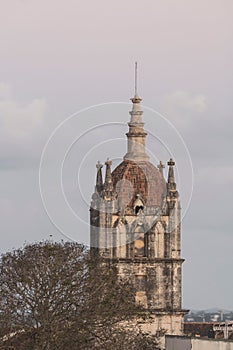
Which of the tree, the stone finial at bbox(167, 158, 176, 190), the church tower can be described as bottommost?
the tree

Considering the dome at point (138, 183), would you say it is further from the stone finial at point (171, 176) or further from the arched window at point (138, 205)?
the stone finial at point (171, 176)

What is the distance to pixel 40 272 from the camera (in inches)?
3253

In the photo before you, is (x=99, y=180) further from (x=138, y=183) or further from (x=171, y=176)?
(x=171, y=176)

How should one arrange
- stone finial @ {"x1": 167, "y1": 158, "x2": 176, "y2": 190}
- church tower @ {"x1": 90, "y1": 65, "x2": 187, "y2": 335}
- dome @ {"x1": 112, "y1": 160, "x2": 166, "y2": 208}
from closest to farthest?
1. church tower @ {"x1": 90, "y1": 65, "x2": 187, "y2": 335}
2. dome @ {"x1": 112, "y1": 160, "x2": 166, "y2": 208}
3. stone finial @ {"x1": 167, "y1": 158, "x2": 176, "y2": 190}

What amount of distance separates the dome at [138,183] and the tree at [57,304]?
96.9 feet

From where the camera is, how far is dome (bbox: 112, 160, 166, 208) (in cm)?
11494

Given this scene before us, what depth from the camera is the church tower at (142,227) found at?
112 metres

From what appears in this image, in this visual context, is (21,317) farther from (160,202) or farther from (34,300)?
(160,202)

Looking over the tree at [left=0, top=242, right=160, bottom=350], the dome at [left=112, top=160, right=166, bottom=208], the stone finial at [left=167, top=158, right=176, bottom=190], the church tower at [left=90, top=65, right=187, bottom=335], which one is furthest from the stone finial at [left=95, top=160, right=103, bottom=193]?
the tree at [left=0, top=242, right=160, bottom=350]

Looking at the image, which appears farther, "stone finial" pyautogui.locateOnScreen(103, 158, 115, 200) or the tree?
"stone finial" pyautogui.locateOnScreen(103, 158, 115, 200)

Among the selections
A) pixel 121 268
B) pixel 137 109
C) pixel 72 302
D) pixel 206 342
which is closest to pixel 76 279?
pixel 72 302

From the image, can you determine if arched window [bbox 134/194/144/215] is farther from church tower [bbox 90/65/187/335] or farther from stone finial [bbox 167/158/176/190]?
stone finial [bbox 167/158/176/190]

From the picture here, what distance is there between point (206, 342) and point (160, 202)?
3259 cm

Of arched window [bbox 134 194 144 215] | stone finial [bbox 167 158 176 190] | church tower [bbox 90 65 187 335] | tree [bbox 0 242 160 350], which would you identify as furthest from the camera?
stone finial [bbox 167 158 176 190]
